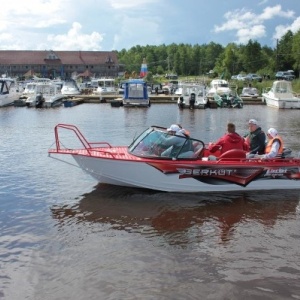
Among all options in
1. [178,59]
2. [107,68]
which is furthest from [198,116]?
[178,59]

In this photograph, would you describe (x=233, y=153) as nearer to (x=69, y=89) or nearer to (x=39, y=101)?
(x=39, y=101)

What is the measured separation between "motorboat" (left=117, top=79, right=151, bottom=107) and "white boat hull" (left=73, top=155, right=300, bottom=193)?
1307 inches

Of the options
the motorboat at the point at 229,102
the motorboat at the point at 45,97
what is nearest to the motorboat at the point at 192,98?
the motorboat at the point at 229,102

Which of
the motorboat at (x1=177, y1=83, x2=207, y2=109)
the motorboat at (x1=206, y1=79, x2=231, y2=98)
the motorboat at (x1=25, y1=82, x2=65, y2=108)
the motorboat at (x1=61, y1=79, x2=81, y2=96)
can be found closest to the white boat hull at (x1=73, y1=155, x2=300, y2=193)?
the motorboat at (x1=177, y1=83, x2=207, y2=109)

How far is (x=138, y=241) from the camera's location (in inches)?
336

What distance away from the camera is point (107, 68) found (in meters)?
134

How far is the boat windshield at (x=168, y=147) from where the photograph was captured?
11.2 meters

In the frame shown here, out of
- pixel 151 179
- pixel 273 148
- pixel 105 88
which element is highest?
pixel 105 88

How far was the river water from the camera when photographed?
675 centimetres

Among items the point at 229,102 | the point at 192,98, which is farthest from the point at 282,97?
the point at 192,98

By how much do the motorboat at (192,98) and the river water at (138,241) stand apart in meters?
29.2

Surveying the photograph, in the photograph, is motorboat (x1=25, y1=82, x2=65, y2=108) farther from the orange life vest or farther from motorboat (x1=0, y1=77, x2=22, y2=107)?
the orange life vest

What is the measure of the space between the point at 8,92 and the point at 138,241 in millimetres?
42480

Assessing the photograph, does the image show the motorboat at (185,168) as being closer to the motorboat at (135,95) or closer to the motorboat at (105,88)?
the motorboat at (135,95)
